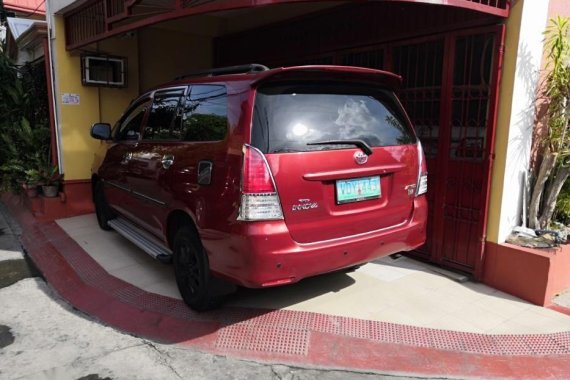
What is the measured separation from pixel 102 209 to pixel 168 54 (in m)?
3.24

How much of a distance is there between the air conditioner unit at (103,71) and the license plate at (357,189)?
5.03m

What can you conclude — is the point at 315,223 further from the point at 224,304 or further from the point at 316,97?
the point at 224,304

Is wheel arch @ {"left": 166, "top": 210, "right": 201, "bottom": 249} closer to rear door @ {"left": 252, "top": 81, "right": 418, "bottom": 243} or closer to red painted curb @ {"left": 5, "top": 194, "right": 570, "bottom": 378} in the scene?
red painted curb @ {"left": 5, "top": 194, "right": 570, "bottom": 378}

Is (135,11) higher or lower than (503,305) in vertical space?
higher

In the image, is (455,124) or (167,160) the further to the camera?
(455,124)

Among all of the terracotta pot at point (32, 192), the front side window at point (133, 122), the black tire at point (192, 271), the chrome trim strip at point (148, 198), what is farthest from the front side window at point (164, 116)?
the terracotta pot at point (32, 192)

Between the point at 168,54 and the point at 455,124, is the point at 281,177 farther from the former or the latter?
the point at 168,54

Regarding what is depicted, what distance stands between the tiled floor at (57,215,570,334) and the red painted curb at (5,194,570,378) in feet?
0.45

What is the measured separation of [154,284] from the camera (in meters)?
4.23

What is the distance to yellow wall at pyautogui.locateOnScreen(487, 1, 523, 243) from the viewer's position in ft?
12.3

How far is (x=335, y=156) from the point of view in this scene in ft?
10.1

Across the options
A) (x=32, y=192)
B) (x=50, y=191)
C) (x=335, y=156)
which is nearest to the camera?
(x=335, y=156)

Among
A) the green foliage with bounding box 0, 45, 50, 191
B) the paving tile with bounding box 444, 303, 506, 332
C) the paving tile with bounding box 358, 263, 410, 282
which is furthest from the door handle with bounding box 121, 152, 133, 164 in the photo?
the paving tile with bounding box 444, 303, 506, 332

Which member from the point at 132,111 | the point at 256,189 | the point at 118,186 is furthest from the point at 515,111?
the point at 118,186
